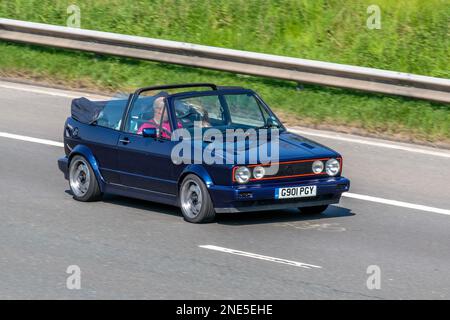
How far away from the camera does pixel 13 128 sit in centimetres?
1664

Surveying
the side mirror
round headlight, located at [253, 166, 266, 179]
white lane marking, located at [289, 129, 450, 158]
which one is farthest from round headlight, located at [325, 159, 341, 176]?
white lane marking, located at [289, 129, 450, 158]

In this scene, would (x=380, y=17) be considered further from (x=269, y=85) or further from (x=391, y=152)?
(x=391, y=152)

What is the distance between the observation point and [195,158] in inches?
468

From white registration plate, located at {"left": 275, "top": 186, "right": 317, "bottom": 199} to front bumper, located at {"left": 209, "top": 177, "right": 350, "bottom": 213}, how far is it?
0.04 m

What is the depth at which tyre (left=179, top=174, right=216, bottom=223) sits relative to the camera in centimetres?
1173

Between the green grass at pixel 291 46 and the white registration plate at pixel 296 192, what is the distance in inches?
189

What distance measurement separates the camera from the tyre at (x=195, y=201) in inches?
462

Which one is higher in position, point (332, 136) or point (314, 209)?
point (332, 136)

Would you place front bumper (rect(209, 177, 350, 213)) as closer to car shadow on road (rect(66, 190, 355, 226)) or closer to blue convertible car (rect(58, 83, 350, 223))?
blue convertible car (rect(58, 83, 350, 223))

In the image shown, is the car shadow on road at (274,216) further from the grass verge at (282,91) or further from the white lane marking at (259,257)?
the grass verge at (282,91)

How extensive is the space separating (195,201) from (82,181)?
1.89m

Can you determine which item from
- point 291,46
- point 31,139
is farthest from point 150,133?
point 291,46

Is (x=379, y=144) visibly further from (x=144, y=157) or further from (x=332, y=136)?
(x=144, y=157)

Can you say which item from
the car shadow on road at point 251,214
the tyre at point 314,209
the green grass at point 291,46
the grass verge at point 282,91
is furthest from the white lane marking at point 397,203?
the green grass at point 291,46
